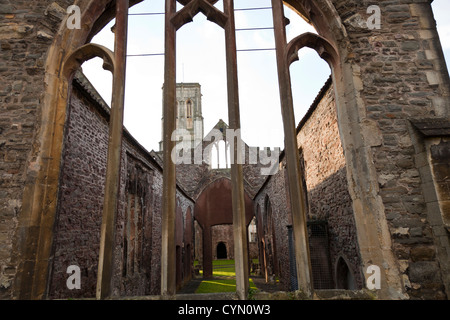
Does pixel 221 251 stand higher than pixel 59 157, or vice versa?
pixel 59 157

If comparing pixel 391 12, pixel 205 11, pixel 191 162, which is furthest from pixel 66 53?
pixel 191 162

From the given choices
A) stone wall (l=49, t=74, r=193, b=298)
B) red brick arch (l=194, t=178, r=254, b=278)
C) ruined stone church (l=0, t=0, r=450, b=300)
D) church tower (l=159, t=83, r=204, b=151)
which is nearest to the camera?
ruined stone church (l=0, t=0, r=450, b=300)

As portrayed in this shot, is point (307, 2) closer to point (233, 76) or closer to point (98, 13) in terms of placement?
point (233, 76)

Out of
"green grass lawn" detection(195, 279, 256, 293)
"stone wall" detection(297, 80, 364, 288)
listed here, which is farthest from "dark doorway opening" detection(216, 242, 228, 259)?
"stone wall" detection(297, 80, 364, 288)

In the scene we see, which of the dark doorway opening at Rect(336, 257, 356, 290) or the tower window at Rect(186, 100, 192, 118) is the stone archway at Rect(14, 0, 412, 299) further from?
the tower window at Rect(186, 100, 192, 118)

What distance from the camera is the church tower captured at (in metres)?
30.5

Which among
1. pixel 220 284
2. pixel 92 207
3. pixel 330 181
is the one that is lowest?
pixel 220 284

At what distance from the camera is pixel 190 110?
1236 inches

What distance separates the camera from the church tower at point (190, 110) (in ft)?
100

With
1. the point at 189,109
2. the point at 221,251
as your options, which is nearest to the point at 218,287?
the point at 221,251

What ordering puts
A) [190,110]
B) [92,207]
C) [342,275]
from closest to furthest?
[92,207]
[342,275]
[190,110]

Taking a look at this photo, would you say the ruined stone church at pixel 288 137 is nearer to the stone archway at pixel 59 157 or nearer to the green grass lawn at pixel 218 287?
the stone archway at pixel 59 157

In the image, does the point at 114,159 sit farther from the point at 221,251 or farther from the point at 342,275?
the point at 221,251

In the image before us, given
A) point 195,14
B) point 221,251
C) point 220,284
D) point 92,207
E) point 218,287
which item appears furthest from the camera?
point 221,251
